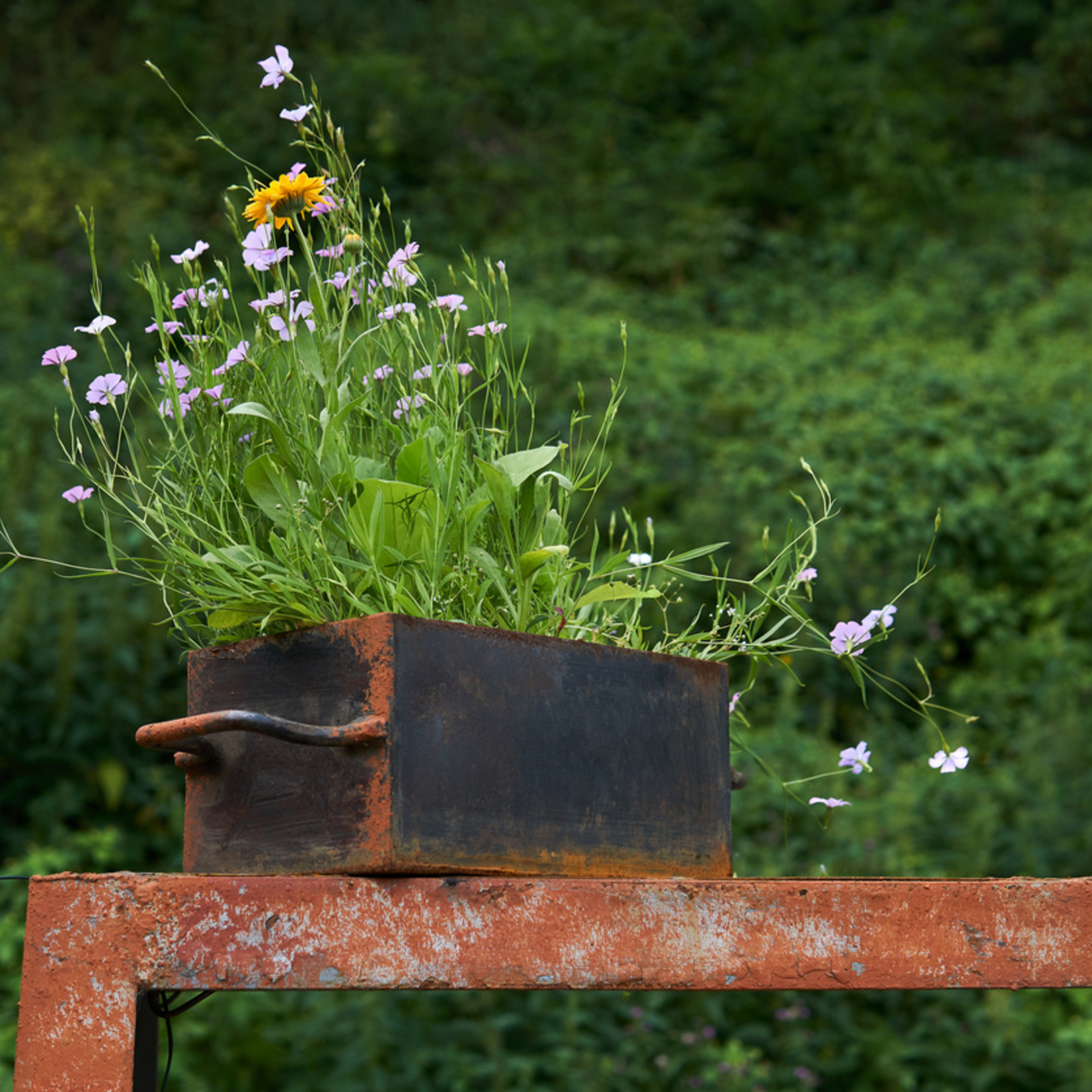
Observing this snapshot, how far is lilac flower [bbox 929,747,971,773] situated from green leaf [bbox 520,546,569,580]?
424 millimetres

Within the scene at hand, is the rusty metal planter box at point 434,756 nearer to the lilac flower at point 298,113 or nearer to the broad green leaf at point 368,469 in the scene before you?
the broad green leaf at point 368,469

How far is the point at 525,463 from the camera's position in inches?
44.6

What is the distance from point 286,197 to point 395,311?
0.14m

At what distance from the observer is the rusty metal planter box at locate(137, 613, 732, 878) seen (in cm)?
92

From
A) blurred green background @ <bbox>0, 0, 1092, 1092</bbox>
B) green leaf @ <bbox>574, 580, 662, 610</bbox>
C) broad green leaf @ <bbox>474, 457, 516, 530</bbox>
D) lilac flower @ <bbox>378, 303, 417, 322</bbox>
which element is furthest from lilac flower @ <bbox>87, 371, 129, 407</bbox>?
blurred green background @ <bbox>0, 0, 1092, 1092</bbox>

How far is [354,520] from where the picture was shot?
1.02 meters

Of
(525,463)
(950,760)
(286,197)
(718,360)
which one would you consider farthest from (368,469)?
(718,360)

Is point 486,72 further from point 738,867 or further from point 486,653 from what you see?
point 486,653

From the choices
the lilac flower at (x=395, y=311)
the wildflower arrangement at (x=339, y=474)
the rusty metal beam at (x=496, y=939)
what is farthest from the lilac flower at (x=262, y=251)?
the rusty metal beam at (x=496, y=939)

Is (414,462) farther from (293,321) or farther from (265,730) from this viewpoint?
(265,730)

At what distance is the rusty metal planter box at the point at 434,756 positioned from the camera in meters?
0.92

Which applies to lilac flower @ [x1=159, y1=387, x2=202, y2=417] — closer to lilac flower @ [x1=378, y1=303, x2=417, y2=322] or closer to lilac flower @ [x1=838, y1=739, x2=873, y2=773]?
lilac flower @ [x1=378, y1=303, x2=417, y2=322]

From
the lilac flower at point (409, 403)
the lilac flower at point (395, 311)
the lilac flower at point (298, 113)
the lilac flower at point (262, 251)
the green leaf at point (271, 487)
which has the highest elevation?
the lilac flower at point (298, 113)

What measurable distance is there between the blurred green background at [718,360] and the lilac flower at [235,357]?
1.27 metres
